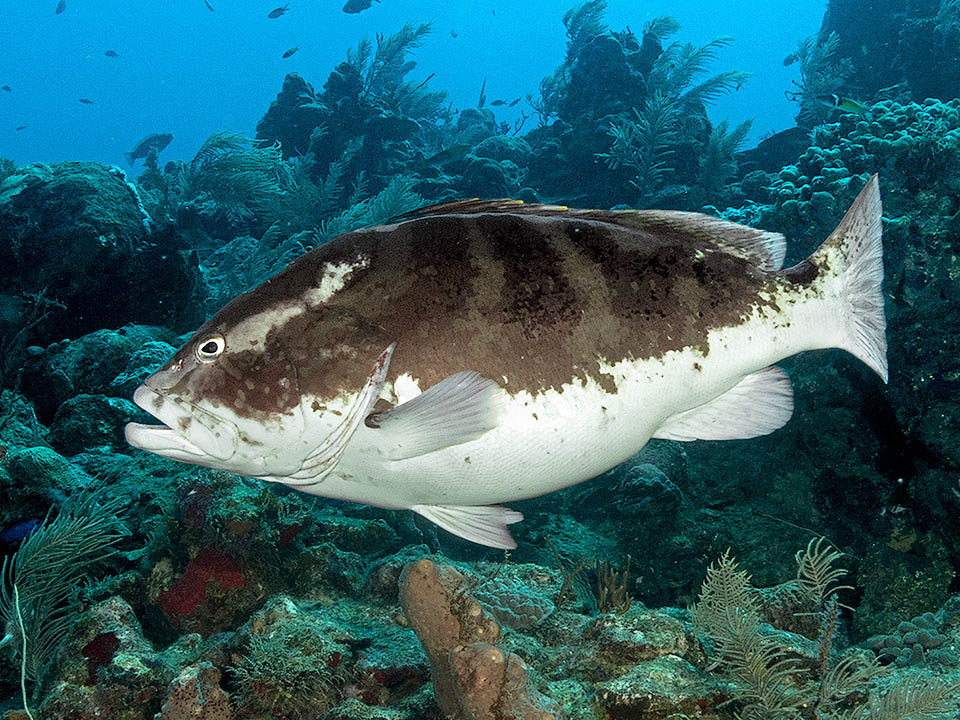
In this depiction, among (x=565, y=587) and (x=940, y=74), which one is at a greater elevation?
(x=940, y=74)

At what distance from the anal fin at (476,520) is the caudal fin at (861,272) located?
1.26 m

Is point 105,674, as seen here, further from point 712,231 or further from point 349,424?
point 712,231

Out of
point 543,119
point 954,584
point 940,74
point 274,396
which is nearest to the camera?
point 274,396

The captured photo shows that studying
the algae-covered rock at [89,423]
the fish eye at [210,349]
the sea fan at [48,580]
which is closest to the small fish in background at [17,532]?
the sea fan at [48,580]

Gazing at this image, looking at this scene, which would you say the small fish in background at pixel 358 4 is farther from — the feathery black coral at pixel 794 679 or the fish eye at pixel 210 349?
the feathery black coral at pixel 794 679

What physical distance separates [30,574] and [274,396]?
3043 millimetres

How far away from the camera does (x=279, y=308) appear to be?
169cm

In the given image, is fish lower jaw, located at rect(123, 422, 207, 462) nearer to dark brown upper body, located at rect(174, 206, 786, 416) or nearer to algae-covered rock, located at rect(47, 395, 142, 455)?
dark brown upper body, located at rect(174, 206, 786, 416)

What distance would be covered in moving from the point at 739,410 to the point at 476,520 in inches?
38.8

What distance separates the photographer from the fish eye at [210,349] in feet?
5.43

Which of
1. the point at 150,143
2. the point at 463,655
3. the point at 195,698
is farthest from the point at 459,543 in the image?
the point at 150,143

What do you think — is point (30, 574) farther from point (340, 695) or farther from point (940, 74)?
point (940, 74)

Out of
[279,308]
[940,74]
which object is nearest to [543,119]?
[940,74]

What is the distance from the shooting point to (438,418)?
1557 millimetres
